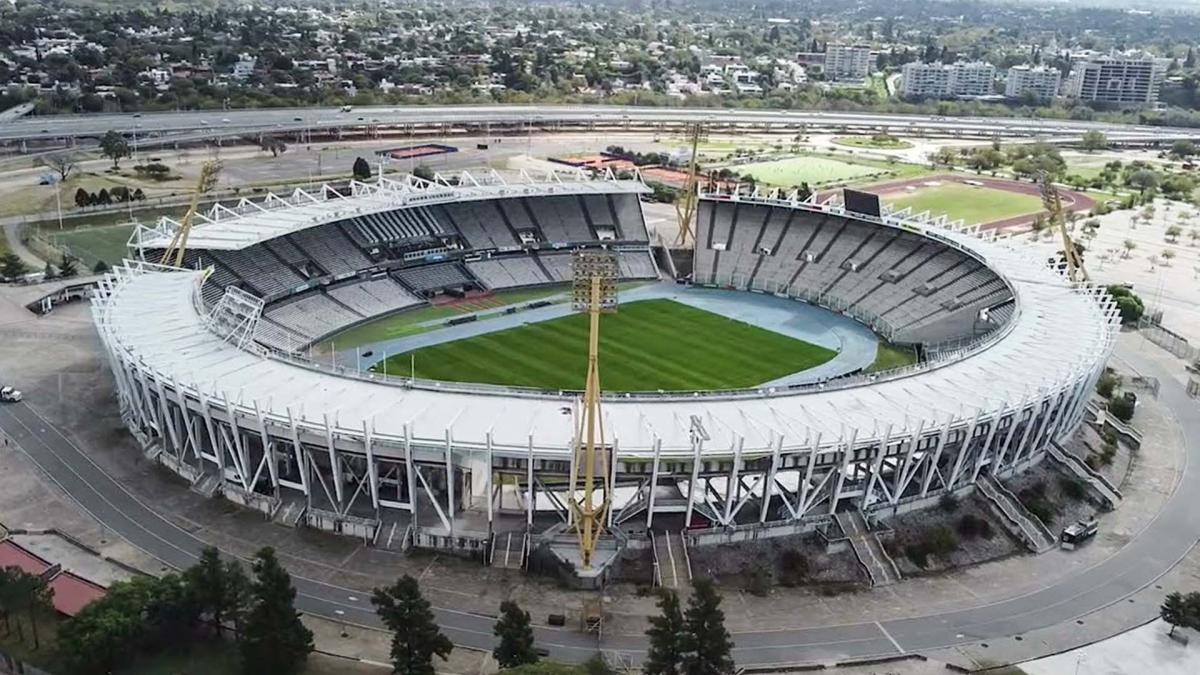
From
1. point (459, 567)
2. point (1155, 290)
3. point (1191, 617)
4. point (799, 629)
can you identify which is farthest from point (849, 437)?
point (1155, 290)

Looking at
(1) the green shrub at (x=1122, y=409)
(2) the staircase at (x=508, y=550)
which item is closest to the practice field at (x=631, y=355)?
(1) the green shrub at (x=1122, y=409)

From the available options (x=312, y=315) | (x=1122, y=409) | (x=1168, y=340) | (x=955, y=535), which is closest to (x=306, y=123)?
(x=312, y=315)

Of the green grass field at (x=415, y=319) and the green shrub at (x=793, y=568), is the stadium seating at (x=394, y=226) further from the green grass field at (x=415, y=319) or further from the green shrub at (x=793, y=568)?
the green shrub at (x=793, y=568)

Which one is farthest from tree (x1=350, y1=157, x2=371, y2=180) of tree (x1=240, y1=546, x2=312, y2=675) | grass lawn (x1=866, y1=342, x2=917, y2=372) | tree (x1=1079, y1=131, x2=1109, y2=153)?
tree (x1=1079, y1=131, x2=1109, y2=153)

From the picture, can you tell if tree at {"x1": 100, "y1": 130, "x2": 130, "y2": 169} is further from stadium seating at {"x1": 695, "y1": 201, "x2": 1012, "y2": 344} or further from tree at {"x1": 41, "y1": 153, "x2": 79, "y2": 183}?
stadium seating at {"x1": 695, "y1": 201, "x2": 1012, "y2": 344}

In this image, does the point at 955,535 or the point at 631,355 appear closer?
the point at 955,535

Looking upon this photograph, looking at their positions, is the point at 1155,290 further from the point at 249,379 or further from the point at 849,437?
the point at 249,379

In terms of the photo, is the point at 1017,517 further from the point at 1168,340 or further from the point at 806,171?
the point at 806,171
